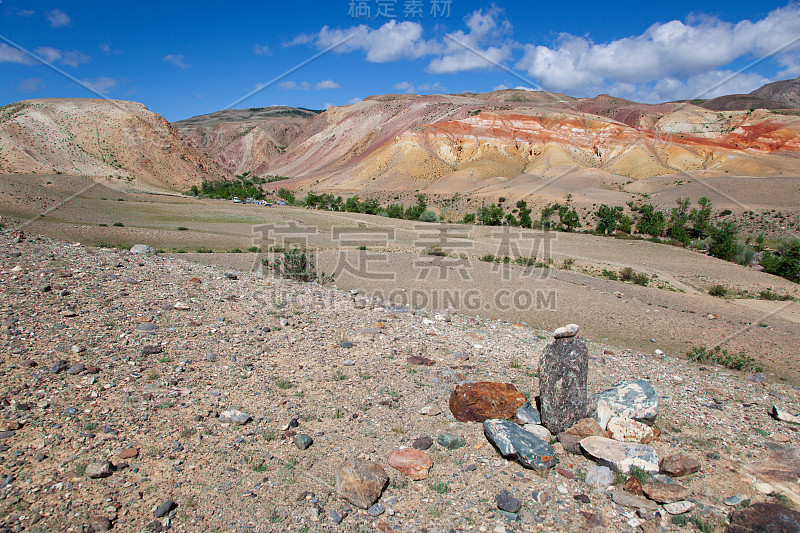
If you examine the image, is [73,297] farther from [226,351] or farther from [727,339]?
[727,339]

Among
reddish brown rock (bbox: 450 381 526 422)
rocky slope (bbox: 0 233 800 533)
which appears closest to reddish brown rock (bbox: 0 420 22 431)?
rocky slope (bbox: 0 233 800 533)

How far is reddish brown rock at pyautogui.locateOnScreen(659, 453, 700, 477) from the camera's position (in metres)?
5.22

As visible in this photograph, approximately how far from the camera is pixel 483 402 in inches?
256

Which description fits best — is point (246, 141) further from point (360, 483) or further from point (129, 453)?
point (360, 483)

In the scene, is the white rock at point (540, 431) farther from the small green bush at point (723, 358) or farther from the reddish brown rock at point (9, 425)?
the small green bush at point (723, 358)

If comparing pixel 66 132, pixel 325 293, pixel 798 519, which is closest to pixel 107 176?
pixel 66 132

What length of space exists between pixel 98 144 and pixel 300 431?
7434cm

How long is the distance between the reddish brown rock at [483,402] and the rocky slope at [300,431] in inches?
5.1

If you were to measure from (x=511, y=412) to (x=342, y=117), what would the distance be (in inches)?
4378

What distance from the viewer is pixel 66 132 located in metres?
63.0

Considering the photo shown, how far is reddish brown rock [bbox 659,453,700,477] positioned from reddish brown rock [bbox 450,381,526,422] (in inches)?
74.4

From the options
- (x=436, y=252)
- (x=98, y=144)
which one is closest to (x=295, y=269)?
(x=436, y=252)

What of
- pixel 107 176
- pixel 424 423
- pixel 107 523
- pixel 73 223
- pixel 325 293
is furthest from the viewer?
pixel 107 176

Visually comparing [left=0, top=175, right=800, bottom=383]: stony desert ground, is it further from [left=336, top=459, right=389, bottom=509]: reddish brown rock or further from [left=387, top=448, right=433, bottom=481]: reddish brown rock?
[left=336, top=459, right=389, bottom=509]: reddish brown rock
